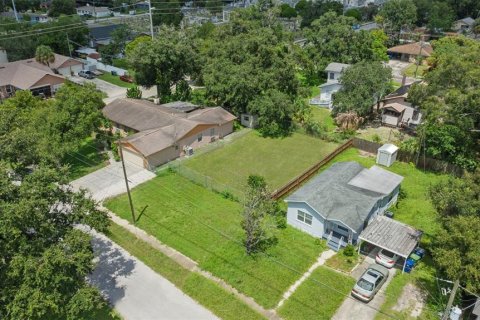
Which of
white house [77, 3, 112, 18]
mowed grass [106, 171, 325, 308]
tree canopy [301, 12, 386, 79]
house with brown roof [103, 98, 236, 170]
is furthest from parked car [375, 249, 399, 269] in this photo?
white house [77, 3, 112, 18]

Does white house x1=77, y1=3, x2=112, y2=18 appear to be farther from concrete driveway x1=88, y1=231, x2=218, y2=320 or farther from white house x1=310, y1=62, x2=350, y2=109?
concrete driveway x1=88, y1=231, x2=218, y2=320

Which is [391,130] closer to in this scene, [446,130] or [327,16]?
[446,130]

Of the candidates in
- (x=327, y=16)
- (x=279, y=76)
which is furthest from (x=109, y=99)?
(x=327, y=16)

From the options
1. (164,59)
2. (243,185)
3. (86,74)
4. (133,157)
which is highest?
(164,59)

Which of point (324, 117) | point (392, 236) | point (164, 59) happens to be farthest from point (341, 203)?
point (164, 59)

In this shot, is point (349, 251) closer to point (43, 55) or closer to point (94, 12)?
point (43, 55)

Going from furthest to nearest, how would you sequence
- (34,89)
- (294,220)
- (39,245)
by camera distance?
1. (34,89)
2. (294,220)
3. (39,245)
